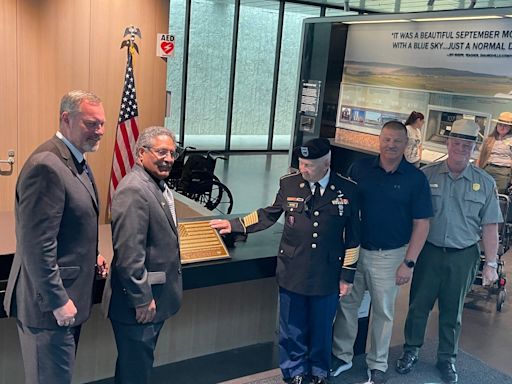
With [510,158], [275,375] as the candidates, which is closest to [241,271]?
[275,375]

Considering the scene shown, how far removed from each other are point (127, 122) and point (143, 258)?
3.15 metres

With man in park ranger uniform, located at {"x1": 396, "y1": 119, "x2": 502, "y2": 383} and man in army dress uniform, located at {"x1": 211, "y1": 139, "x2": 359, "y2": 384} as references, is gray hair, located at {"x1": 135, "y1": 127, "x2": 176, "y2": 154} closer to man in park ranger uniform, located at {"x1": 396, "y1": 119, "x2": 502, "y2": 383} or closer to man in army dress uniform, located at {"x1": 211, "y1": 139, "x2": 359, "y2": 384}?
man in army dress uniform, located at {"x1": 211, "y1": 139, "x2": 359, "y2": 384}

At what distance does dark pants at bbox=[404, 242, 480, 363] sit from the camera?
348 cm

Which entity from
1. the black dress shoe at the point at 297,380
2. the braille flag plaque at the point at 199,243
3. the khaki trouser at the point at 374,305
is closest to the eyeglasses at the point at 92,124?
the braille flag plaque at the point at 199,243

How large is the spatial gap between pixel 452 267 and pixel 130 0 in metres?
3.70

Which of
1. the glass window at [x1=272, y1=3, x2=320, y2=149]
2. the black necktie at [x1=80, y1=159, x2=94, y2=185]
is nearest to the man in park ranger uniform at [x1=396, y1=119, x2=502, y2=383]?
the black necktie at [x1=80, y1=159, x2=94, y2=185]

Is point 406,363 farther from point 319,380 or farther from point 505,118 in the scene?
point 505,118

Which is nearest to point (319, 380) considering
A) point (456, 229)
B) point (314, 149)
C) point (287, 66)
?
point (456, 229)

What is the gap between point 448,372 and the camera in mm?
3635

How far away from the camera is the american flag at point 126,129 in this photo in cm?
531

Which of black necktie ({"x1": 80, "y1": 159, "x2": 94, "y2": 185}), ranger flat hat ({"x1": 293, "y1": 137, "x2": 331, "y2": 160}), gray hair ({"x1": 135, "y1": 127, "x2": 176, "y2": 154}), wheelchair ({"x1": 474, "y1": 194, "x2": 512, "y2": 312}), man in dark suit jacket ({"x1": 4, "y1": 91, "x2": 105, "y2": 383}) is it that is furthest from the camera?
wheelchair ({"x1": 474, "y1": 194, "x2": 512, "y2": 312})

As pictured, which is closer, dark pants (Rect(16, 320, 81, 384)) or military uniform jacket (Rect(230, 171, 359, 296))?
dark pants (Rect(16, 320, 81, 384))

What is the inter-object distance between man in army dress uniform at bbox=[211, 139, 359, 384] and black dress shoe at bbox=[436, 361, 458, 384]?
88 cm

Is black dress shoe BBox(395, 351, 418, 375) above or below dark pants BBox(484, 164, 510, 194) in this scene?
below
